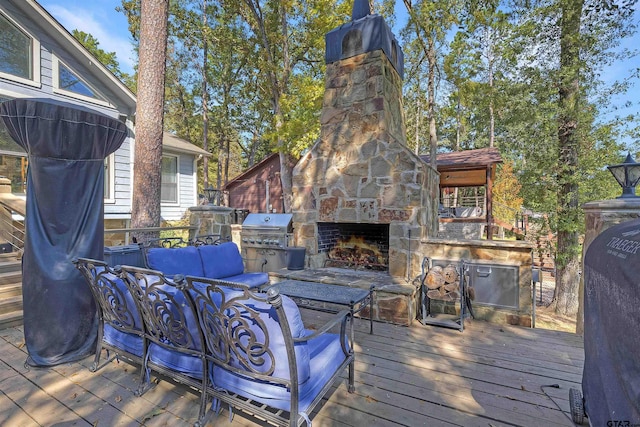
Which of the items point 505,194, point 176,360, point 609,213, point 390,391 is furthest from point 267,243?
point 505,194

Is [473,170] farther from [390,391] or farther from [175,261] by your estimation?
[175,261]

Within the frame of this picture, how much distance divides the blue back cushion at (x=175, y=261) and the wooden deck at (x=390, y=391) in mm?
965

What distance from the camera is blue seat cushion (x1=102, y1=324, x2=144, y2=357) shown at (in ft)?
7.42

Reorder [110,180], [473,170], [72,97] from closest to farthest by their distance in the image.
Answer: [72,97], [110,180], [473,170]

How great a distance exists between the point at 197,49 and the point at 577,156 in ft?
48.4

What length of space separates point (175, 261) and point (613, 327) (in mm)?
3559

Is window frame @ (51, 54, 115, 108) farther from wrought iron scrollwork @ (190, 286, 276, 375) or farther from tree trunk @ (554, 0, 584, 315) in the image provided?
tree trunk @ (554, 0, 584, 315)

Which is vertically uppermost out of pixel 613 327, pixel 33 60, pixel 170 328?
pixel 33 60

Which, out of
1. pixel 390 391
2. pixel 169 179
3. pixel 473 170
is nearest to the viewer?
pixel 390 391

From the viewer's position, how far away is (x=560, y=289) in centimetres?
666

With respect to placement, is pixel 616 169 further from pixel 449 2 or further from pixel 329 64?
pixel 449 2

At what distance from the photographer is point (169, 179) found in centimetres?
1001

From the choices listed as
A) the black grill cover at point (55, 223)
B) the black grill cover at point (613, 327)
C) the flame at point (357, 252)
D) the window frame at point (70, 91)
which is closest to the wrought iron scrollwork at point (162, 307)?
the black grill cover at point (55, 223)

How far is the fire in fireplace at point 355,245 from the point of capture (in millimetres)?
5082
